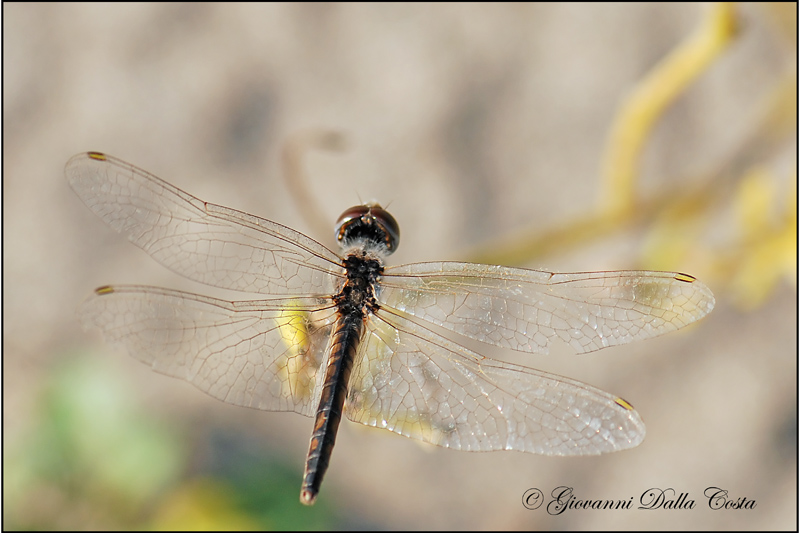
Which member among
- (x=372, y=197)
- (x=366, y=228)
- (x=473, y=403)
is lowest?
(x=473, y=403)

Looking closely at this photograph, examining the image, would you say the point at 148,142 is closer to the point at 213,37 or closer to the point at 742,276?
the point at 213,37

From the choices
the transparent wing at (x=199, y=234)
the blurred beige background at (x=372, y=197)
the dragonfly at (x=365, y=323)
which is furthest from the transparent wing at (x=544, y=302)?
the blurred beige background at (x=372, y=197)

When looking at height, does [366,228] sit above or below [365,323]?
above

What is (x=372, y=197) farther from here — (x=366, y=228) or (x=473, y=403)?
(x=473, y=403)

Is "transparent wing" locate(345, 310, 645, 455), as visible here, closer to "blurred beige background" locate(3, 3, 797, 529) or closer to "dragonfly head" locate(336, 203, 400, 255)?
"dragonfly head" locate(336, 203, 400, 255)

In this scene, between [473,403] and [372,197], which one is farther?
[372,197]

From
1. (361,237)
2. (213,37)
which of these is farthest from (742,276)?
(213,37)

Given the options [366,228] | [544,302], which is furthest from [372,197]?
[544,302]

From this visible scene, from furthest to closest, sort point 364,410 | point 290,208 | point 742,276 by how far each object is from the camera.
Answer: point 290,208, point 742,276, point 364,410
